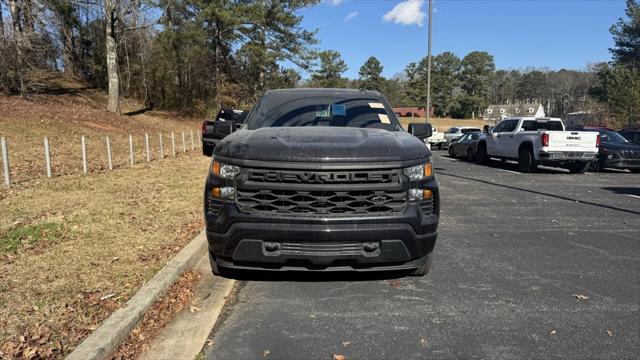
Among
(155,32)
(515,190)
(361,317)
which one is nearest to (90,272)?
(361,317)

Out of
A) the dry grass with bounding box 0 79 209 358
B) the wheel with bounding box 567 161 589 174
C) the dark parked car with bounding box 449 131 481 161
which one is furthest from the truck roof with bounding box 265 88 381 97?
the dark parked car with bounding box 449 131 481 161

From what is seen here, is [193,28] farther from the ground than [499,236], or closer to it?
farther from the ground

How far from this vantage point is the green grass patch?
521 cm

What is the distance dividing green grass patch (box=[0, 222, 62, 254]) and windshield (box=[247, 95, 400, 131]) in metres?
2.77

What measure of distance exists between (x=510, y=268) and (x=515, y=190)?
252 inches

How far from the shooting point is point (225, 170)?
380 centimetres

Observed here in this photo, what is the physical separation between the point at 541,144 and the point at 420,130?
10.1 meters

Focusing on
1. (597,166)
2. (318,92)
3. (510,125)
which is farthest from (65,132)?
(597,166)

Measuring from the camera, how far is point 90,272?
449 centimetres

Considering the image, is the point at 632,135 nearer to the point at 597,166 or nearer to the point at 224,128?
the point at 597,166

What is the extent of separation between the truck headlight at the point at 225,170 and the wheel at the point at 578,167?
13.9 m

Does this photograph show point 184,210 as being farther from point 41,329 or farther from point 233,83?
point 233,83

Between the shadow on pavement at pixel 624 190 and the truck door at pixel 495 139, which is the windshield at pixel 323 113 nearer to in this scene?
the shadow on pavement at pixel 624 190

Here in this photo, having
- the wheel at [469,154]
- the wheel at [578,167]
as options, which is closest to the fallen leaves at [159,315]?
the wheel at [578,167]
